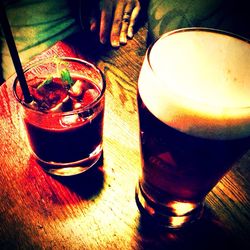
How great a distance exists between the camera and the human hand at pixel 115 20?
145 cm

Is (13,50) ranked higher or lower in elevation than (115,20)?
higher

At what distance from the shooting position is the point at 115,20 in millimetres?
1652

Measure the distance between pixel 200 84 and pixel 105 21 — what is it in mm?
1200

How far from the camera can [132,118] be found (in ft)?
3.53

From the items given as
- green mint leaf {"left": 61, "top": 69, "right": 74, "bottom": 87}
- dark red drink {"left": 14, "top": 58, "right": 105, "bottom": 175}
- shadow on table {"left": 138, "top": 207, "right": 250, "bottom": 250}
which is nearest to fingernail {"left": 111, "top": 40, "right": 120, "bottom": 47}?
dark red drink {"left": 14, "top": 58, "right": 105, "bottom": 175}

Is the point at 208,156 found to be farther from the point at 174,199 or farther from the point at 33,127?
the point at 33,127

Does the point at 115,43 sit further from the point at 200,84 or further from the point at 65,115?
the point at 200,84

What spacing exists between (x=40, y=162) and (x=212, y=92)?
0.59 m

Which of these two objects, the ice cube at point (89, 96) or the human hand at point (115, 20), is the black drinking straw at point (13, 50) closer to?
the ice cube at point (89, 96)

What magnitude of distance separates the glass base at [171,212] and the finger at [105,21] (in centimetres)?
89

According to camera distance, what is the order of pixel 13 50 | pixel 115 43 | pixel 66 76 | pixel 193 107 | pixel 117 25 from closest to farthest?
pixel 193 107 → pixel 13 50 → pixel 66 76 → pixel 115 43 → pixel 117 25

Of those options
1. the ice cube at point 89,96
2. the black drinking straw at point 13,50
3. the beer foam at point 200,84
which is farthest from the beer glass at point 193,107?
the black drinking straw at point 13,50

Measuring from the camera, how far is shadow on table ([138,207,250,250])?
30.5 inches

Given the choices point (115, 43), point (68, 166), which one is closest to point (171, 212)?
point (68, 166)
